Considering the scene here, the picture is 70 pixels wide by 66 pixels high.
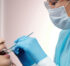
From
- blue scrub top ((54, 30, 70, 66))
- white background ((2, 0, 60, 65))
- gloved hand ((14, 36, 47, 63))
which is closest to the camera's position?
gloved hand ((14, 36, 47, 63))

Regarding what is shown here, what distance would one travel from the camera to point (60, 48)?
1062 mm

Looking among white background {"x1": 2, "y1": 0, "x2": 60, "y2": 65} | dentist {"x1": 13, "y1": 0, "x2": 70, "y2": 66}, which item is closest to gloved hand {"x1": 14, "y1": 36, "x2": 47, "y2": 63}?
dentist {"x1": 13, "y1": 0, "x2": 70, "y2": 66}

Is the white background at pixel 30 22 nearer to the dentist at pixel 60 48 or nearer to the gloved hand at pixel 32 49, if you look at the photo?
the dentist at pixel 60 48

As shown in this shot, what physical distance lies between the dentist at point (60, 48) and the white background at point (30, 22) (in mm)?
441

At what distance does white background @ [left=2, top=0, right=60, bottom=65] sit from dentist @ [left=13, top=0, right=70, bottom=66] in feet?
1.45

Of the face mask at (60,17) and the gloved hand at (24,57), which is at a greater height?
the face mask at (60,17)

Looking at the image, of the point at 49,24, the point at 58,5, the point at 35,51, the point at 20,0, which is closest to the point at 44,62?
the point at 35,51

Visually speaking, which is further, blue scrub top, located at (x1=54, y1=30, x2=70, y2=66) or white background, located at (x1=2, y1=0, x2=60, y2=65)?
white background, located at (x1=2, y1=0, x2=60, y2=65)

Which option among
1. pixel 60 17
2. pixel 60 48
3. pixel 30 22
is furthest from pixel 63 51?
pixel 30 22

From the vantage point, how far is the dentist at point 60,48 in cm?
88

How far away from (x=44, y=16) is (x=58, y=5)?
641 millimetres

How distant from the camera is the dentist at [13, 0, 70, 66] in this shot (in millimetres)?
883

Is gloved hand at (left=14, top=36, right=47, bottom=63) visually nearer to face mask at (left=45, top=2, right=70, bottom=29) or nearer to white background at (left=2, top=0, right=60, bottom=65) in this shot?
face mask at (left=45, top=2, right=70, bottom=29)

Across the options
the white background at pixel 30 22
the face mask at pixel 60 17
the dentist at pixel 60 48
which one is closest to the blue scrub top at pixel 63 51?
the dentist at pixel 60 48
